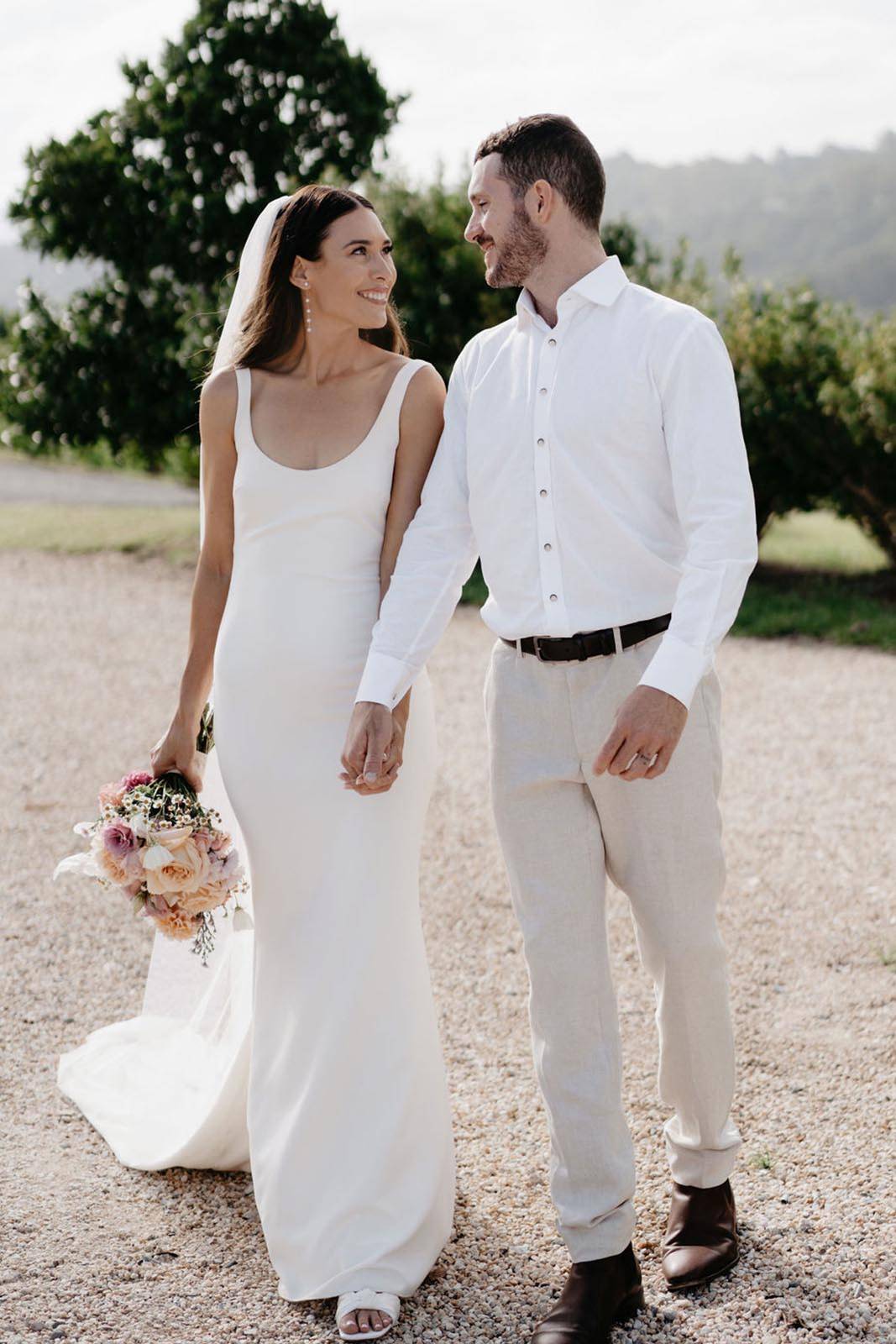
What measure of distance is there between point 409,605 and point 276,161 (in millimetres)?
14105

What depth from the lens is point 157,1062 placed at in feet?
12.9

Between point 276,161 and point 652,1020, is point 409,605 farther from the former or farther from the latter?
point 276,161

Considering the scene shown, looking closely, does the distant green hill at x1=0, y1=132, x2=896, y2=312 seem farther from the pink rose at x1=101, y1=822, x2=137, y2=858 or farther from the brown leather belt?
the brown leather belt

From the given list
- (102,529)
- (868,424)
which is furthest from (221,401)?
(102,529)

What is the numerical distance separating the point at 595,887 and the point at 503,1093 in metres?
1.38

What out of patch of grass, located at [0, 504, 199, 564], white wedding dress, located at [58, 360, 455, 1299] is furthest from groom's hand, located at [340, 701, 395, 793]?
patch of grass, located at [0, 504, 199, 564]

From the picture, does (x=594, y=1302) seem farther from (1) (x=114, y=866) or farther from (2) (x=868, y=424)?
(2) (x=868, y=424)

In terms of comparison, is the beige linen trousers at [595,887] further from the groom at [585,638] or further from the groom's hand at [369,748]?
the groom's hand at [369,748]

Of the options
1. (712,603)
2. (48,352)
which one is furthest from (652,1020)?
(48,352)

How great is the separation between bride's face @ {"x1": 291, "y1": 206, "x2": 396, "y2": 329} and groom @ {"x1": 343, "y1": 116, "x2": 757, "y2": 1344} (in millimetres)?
376

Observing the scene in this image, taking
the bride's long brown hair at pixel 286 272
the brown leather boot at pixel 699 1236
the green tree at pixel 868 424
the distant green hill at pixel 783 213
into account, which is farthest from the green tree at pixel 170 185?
the distant green hill at pixel 783 213

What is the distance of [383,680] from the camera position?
290 centimetres

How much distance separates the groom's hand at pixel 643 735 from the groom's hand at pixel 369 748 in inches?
21.5

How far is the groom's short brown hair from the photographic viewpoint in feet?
9.02
